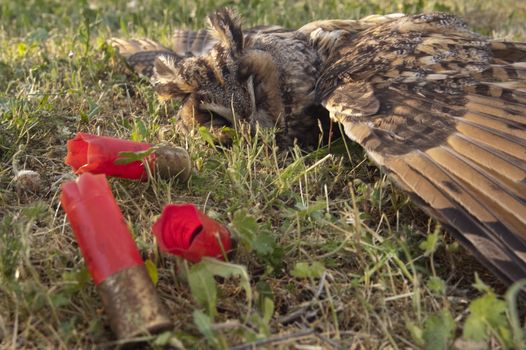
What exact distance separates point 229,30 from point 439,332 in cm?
190

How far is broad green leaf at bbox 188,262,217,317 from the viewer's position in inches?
79.1

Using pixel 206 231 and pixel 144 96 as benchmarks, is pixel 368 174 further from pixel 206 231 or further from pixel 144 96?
pixel 144 96

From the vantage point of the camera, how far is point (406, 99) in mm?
2832

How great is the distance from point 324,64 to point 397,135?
0.97 meters

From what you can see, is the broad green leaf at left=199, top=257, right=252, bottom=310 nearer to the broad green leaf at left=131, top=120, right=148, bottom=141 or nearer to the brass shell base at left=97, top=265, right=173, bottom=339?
the brass shell base at left=97, top=265, right=173, bottom=339

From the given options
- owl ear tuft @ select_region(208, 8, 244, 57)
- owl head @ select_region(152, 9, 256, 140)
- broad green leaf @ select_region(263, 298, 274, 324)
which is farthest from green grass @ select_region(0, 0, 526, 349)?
owl ear tuft @ select_region(208, 8, 244, 57)

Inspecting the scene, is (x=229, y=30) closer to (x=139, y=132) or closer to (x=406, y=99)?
(x=139, y=132)

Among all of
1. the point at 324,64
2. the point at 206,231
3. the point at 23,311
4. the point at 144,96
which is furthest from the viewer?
the point at 144,96

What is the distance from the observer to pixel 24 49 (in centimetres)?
417

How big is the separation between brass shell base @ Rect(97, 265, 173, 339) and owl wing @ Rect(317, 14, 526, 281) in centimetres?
98

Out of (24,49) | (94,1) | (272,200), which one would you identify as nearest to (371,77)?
(272,200)

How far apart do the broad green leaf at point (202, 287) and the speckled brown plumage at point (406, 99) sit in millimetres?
790

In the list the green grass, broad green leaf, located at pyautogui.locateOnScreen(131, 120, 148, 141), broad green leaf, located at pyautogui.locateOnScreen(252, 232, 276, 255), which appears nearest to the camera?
the green grass

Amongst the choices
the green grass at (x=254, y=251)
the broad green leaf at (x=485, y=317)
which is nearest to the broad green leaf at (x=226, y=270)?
the green grass at (x=254, y=251)
